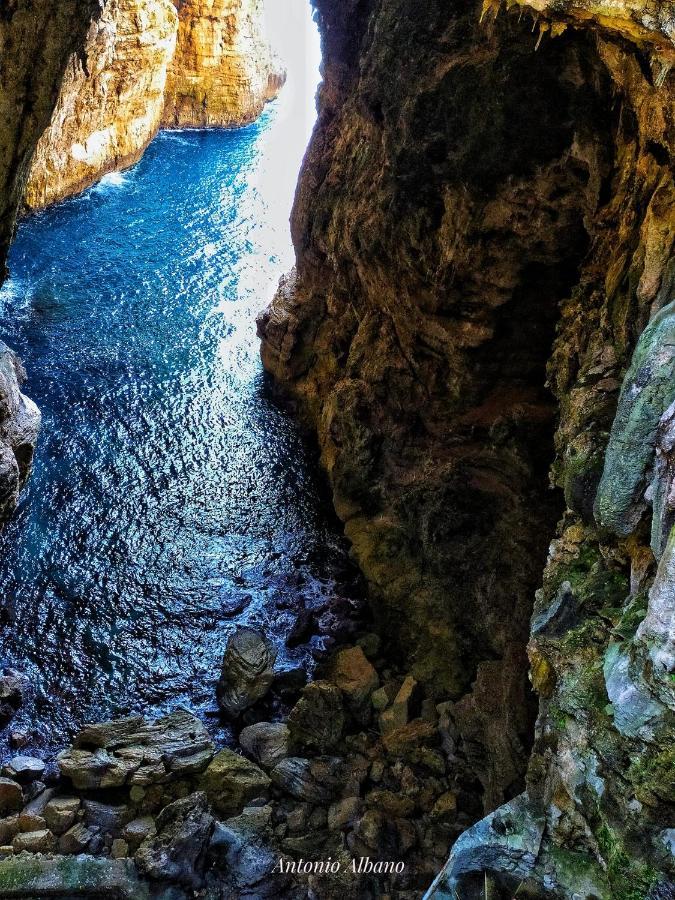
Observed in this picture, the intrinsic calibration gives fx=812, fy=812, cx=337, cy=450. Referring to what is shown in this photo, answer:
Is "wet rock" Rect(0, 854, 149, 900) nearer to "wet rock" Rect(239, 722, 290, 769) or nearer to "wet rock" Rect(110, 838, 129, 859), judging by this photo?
"wet rock" Rect(110, 838, 129, 859)

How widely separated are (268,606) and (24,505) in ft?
23.0

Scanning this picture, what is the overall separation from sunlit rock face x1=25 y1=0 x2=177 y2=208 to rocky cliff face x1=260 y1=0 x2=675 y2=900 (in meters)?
17.7

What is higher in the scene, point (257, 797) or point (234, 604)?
point (234, 604)

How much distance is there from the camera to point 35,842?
1352cm

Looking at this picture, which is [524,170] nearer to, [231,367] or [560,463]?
[560,463]

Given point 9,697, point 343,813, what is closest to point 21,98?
point 9,697

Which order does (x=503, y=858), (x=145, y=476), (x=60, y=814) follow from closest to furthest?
(x=503, y=858) → (x=60, y=814) → (x=145, y=476)

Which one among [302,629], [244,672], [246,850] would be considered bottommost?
[246,850]

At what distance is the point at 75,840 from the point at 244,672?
181 inches

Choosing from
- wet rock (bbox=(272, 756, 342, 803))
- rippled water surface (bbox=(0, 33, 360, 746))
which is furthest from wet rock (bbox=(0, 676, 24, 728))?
wet rock (bbox=(272, 756, 342, 803))

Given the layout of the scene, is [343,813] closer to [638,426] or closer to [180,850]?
[180,850]

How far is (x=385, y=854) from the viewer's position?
43.2ft

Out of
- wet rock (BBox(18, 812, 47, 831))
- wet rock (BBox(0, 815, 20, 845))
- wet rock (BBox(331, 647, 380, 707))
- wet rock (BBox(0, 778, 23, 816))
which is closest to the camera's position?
wet rock (BBox(0, 815, 20, 845))

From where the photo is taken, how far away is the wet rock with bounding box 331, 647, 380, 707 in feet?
53.3
